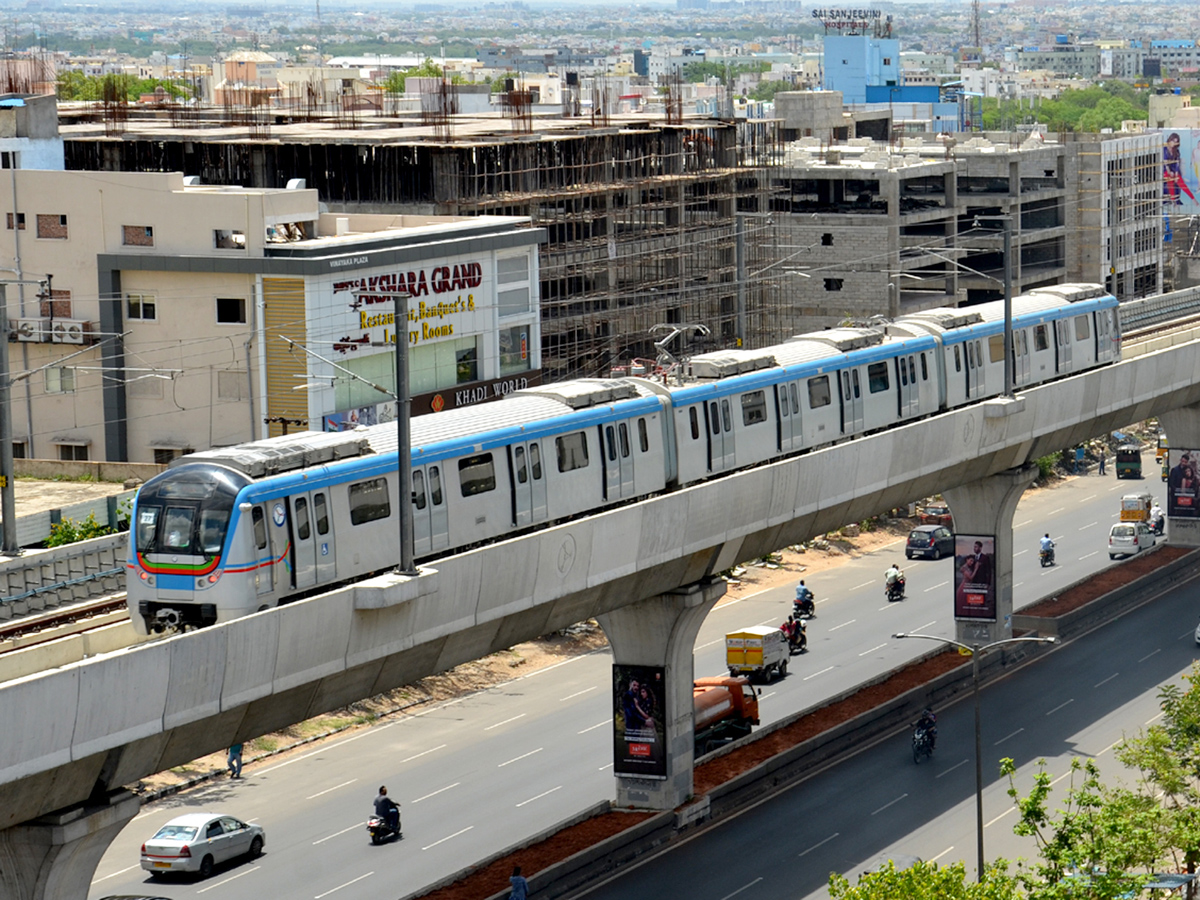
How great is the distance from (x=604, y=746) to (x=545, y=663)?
10.6 m

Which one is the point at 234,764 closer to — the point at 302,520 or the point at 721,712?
the point at 721,712

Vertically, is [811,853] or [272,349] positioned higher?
[272,349]

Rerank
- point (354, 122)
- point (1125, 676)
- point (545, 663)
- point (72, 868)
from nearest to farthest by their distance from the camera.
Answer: point (72, 868) < point (1125, 676) < point (545, 663) < point (354, 122)

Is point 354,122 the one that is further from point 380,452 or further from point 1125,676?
point 380,452

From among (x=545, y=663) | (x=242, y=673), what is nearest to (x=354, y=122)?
(x=545, y=663)

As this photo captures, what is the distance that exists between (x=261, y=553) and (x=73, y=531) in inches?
838

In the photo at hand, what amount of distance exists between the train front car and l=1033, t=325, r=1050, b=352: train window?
1330 inches

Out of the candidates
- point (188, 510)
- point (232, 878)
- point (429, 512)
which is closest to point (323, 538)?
point (188, 510)

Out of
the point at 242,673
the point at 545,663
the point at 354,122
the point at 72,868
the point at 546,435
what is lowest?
the point at 545,663

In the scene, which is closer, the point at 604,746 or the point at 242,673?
the point at 242,673

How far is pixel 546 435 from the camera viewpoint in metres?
39.8

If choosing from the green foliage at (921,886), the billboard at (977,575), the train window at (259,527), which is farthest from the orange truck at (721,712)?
the train window at (259,527)

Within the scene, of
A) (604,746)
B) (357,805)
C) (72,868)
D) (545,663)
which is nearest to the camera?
(72,868)

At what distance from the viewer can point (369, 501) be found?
35.2 meters
